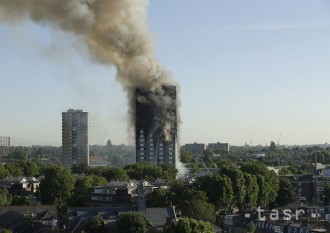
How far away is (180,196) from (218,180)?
502cm

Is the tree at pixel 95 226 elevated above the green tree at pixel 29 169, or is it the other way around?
the green tree at pixel 29 169

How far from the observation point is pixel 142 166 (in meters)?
72.4

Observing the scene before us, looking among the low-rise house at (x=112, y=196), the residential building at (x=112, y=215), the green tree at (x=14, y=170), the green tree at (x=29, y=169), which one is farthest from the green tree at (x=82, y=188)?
the green tree at (x=29, y=169)

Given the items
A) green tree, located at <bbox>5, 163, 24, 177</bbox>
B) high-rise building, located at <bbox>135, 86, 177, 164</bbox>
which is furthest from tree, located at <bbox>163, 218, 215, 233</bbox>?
green tree, located at <bbox>5, 163, 24, 177</bbox>

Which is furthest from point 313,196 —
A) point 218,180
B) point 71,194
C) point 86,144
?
point 86,144

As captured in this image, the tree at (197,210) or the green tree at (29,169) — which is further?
the green tree at (29,169)

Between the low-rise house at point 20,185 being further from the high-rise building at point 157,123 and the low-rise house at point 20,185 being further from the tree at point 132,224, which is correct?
the tree at point 132,224

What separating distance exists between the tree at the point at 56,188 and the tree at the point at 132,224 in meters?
21.8

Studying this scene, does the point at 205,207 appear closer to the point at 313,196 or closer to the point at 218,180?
the point at 218,180

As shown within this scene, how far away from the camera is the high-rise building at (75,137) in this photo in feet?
423

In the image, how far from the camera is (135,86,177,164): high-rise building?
64.4m

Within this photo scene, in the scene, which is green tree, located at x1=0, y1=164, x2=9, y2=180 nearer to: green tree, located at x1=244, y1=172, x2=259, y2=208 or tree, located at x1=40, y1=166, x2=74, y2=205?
tree, located at x1=40, y1=166, x2=74, y2=205

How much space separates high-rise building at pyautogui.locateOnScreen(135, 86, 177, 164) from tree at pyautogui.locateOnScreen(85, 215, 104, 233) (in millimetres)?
27048

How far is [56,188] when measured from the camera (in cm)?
5597
